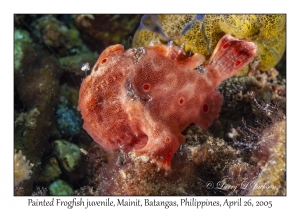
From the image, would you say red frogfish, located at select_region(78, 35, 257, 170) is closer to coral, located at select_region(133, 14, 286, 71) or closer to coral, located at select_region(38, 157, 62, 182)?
coral, located at select_region(133, 14, 286, 71)

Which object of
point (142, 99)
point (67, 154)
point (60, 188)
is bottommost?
point (60, 188)

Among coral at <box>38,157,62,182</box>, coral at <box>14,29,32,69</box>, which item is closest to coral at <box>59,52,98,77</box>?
coral at <box>14,29,32,69</box>

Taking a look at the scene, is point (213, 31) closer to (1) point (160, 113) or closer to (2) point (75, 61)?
(1) point (160, 113)

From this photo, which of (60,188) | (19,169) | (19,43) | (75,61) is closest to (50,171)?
(60,188)

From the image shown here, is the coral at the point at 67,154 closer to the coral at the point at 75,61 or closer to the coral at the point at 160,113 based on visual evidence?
the coral at the point at 160,113

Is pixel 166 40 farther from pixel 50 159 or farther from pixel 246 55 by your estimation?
pixel 50 159
